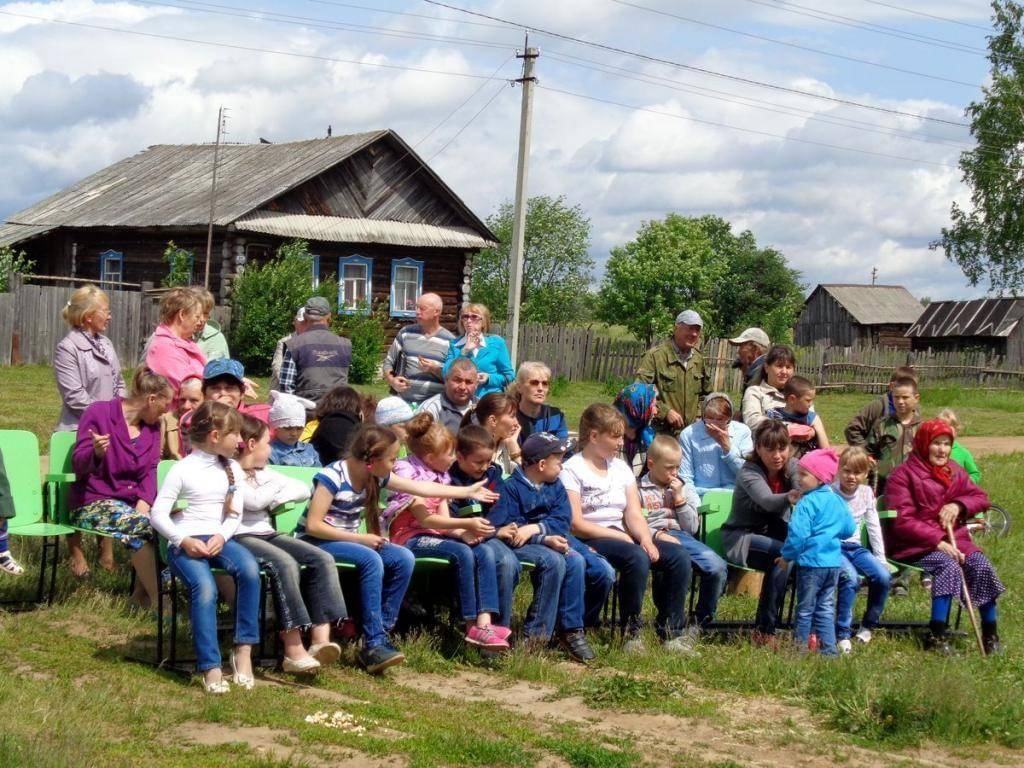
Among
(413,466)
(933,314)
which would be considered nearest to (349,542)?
(413,466)

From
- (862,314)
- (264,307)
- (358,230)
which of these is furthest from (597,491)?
(862,314)

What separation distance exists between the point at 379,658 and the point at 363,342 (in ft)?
66.3

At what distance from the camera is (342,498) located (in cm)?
645

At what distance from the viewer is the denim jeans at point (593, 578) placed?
6859 mm

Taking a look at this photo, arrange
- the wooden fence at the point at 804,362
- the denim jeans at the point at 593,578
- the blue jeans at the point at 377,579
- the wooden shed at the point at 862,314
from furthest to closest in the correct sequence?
the wooden shed at the point at 862,314 → the wooden fence at the point at 804,362 → the denim jeans at the point at 593,578 → the blue jeans at the point at 377,579

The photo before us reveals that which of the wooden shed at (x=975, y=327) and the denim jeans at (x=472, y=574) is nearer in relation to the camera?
the denim jeans at (x=472, y=574)

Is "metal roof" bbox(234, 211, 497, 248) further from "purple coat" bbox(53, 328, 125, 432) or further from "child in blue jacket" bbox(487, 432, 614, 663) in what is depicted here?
"child in blue jacket" bbox(487, 432, 614, 663)

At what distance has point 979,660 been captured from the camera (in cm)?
689

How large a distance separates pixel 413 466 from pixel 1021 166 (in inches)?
1580

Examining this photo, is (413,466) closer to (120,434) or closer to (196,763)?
(120,434)

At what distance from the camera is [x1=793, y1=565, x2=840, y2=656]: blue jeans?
690 cm

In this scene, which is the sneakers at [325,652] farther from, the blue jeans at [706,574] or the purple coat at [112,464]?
the blue jeans at [706,574]

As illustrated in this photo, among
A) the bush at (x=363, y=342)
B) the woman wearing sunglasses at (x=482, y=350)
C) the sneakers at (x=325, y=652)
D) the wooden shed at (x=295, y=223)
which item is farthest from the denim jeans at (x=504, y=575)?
the wooden shed at (x=295, y=223)

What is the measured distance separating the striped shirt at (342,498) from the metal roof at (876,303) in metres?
57.1
